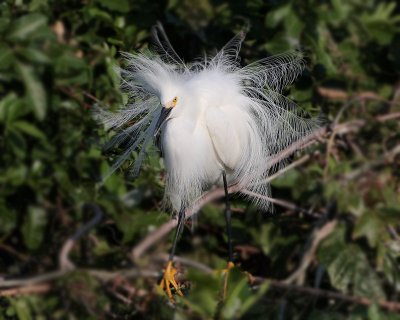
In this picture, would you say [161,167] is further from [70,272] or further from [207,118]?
[70,272]

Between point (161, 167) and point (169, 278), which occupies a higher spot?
point (161, 167)

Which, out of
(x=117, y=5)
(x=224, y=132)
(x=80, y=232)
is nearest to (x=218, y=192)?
(x=224, y=132)

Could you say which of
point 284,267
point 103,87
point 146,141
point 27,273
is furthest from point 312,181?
point 27,273

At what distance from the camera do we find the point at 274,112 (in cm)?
183

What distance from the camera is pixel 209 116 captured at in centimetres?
174

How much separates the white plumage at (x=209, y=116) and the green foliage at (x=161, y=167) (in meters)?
0.06

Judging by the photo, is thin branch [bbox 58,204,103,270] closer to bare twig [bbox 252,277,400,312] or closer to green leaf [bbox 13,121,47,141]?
green leaf [bbox 13,121,47,141]

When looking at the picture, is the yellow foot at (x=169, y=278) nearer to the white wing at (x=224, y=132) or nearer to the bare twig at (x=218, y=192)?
the bare twig at (x=218, y=192)

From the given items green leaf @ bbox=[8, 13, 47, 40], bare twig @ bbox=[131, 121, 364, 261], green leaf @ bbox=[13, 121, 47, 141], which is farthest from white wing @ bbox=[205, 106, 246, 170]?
green leaf @ bbox=[8, 13, 47, 40]

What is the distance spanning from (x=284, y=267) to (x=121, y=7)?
0.83 meters

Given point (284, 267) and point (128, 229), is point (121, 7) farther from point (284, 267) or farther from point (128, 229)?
point (284, 267)

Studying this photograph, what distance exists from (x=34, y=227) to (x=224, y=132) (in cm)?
52

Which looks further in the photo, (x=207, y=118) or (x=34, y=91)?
(x=207, y=118)

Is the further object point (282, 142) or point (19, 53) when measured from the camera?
point (282, 142)
